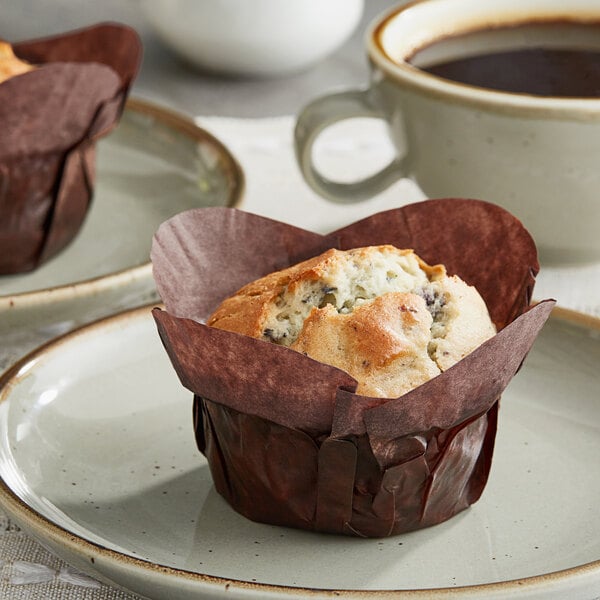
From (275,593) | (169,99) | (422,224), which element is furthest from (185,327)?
(169,99)

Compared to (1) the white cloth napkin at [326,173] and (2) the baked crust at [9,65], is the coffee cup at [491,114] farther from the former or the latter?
(2) the baked crust at [9,65]

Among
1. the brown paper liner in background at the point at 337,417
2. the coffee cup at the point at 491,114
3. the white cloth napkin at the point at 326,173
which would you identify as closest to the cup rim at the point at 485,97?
the coffee cup at the point at 491,114

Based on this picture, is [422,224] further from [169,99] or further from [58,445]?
[169,99]

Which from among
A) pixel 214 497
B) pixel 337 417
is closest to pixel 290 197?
pixel 214 497

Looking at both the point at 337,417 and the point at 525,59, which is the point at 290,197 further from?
the point at 337,417

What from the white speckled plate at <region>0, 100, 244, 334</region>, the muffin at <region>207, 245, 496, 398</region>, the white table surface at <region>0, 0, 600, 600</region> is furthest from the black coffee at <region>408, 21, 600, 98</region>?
the muffin at <region>207, 245, 496, 398</region>
